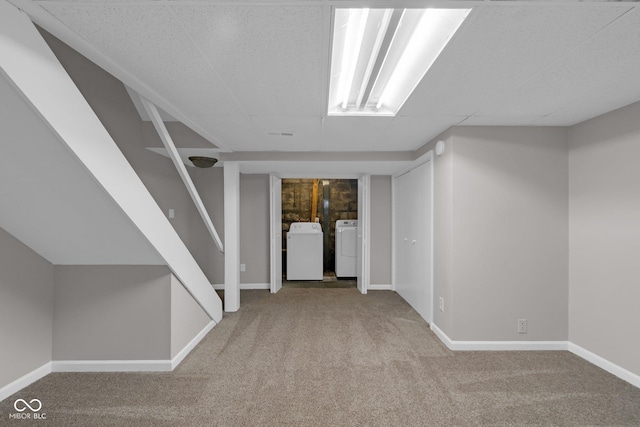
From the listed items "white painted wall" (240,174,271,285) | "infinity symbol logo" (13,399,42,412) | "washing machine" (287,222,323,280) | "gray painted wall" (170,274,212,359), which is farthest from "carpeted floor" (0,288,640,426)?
"washing machine" (287,222,323,280)

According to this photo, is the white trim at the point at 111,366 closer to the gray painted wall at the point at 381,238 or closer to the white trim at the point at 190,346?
the white trim at the point at 190,346

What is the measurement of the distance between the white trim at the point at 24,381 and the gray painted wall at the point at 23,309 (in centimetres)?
2

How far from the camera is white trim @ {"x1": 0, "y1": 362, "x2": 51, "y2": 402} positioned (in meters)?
1.80

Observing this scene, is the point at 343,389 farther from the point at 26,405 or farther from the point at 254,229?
the point at 254,229

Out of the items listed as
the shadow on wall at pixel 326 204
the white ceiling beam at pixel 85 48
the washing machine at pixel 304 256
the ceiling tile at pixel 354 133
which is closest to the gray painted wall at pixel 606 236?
the ceiling tile at pixel 354 133

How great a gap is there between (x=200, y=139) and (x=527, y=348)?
141 inches

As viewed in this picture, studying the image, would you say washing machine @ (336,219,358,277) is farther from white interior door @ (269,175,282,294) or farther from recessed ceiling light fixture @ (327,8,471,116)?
recessed ceiling light fixture @ (327,8,471,116)

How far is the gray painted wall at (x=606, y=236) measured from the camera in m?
1.97

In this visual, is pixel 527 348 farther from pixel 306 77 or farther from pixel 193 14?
pixel 193 14

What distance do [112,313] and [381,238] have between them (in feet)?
11.2

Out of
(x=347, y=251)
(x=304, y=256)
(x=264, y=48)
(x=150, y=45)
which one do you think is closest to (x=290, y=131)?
(x=264, y=48)

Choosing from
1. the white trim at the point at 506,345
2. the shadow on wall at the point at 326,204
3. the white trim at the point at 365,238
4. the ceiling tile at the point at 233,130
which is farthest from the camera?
the shadow on wall at the point at 326,204

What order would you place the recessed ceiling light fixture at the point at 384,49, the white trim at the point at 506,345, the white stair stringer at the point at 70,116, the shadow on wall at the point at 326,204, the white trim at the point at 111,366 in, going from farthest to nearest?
the shadow on wall at the point at 326,204 < the white trim at the point at 506,345 < the white trim at the point at 111,366 < the recessed ceiling light fixture at the point at 384,49 < the white stair stringer at the point at 70,116

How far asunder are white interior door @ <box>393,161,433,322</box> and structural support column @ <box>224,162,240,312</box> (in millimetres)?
2090
